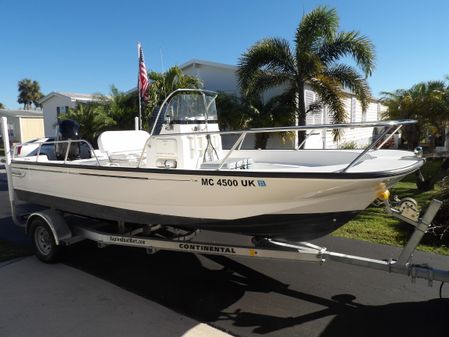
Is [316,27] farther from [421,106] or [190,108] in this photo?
[421,106]

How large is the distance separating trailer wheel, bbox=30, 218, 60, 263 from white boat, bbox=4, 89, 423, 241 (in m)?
0.34

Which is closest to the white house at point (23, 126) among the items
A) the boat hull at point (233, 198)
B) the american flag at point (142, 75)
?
the american flag at point (142, 75)

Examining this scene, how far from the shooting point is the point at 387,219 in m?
6.75

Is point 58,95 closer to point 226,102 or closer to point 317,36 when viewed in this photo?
point 226,102

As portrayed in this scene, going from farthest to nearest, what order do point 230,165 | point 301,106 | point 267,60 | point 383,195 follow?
point 301,106, point 267,60, point 230,165, point 383,195

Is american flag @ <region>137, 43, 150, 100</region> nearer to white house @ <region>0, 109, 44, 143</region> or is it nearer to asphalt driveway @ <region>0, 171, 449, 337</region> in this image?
asphalt driveway @ <region>0, 171, 449, 337</region>

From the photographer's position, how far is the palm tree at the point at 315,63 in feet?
35.5

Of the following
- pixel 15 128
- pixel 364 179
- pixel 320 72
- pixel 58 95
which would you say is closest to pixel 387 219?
pixel 364 179

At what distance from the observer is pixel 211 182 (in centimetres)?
358

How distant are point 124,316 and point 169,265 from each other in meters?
1.35

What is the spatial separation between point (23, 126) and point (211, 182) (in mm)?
39068

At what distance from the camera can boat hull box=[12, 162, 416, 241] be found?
3.25 metres

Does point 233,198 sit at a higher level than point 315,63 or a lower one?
lower

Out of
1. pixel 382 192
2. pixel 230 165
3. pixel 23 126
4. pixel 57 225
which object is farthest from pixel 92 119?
Answer: pixel 23 126
